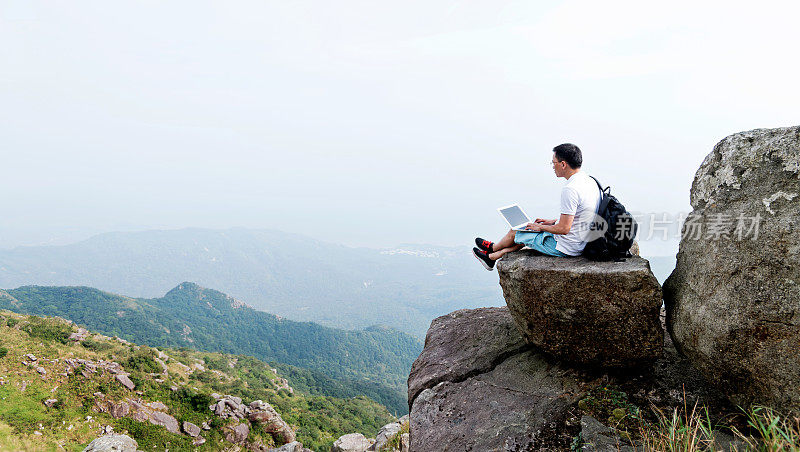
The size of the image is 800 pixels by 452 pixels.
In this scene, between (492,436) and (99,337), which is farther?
(99,337)

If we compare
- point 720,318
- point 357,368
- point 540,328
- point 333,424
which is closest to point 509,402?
point 540,328

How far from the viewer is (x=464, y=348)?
860 centimetres

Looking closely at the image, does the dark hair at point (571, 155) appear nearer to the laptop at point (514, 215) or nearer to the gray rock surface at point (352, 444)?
the laptop at point (514, 215)

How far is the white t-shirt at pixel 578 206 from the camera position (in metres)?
6.43

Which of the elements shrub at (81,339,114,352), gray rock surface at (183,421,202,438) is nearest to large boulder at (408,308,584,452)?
gray rock surface at (183,421,202,438)

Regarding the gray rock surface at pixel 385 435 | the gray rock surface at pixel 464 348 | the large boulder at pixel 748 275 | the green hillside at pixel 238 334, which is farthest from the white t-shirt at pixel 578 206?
the green hillside at pixel 238 334

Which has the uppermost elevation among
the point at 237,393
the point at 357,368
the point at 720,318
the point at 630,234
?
the point at 630,234

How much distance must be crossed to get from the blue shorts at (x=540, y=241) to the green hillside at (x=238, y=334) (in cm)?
9541

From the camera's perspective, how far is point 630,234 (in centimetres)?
652

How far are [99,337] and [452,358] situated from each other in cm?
5784

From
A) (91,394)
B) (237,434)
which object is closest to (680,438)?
(237,434)

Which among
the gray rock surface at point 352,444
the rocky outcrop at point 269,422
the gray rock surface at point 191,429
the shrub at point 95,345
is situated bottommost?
the rocky outcrop at point 269,422

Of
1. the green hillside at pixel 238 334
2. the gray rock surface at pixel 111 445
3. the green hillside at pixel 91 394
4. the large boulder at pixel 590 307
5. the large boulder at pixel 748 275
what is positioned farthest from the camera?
the green hillside at pixel 238 334

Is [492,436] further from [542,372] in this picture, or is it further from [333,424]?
[333,424]
